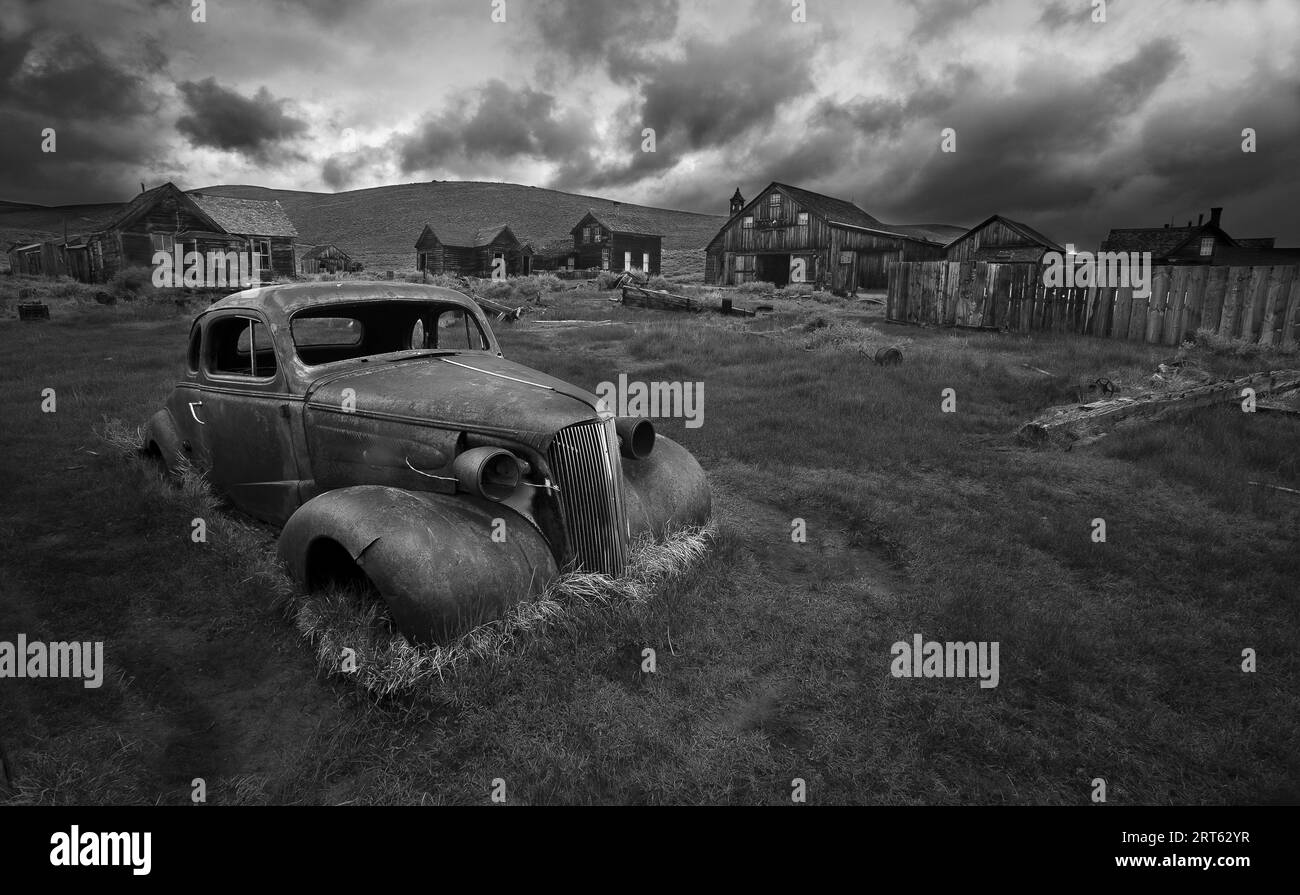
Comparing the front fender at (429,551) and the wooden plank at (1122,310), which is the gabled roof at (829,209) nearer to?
the wooden plank at (1122,310)

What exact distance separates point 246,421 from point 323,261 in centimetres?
4745

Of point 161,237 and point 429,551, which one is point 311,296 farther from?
point 161,237

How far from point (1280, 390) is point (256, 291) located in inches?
467

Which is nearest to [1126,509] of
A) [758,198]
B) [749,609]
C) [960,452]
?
[960,452]

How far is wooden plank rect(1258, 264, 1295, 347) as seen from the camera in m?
12.1

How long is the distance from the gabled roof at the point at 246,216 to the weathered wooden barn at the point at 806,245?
26.1m

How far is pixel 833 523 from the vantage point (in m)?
5.53

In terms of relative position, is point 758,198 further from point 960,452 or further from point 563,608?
point 563,608

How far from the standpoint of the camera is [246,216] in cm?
3744

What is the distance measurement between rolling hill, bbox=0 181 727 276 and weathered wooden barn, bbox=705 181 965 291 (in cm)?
1571

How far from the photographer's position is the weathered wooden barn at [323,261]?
145 feet

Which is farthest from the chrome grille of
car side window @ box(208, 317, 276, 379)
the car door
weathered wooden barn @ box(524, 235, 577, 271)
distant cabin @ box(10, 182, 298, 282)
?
weathered wooden barn @ box(524, 235, 577, 271)

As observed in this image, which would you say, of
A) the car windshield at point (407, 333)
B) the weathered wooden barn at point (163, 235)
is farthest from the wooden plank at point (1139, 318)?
the weathered wooden barn at point (163, 235)
